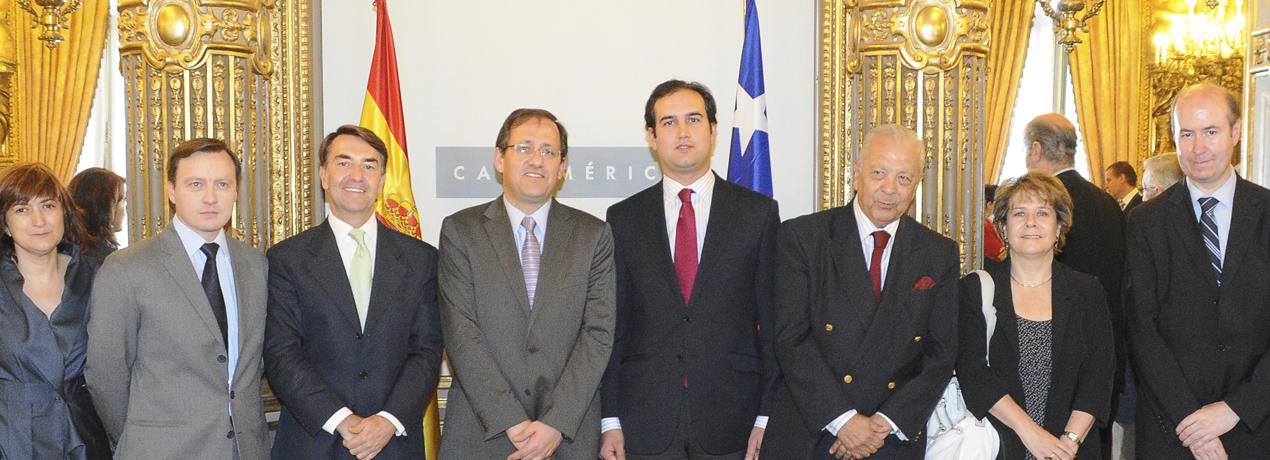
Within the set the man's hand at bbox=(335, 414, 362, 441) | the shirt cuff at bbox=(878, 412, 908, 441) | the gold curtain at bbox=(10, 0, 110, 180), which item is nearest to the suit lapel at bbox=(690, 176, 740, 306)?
the shirt cuff at bbox=(878, 412, 908, 441)

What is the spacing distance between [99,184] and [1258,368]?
402 cm

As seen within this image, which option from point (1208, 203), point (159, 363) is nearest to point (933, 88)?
point (1208, 203)

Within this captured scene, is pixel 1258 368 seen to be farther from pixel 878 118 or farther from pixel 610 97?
pixel 610 97

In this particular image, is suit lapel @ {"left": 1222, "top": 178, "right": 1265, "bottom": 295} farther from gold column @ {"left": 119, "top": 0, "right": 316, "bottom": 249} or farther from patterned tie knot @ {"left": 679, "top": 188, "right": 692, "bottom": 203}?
gold column @ {"left": 119, "top": 0, "right": 316, "bottom": 249}

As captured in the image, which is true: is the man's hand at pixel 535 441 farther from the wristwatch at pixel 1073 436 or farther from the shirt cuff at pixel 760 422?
the wristwatch at pixel 1073 436

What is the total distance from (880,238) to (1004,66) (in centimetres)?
747

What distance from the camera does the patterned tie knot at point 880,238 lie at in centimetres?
341

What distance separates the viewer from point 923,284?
333 cm

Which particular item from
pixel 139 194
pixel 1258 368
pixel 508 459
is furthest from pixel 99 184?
pixel 1258 368

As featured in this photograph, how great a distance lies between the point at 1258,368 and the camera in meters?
3.31

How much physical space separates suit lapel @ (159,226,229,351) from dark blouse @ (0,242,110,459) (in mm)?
368

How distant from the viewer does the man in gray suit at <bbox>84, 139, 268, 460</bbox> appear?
303cm

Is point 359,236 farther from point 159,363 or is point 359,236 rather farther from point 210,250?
point 159,363

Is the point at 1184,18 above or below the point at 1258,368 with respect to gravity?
above
